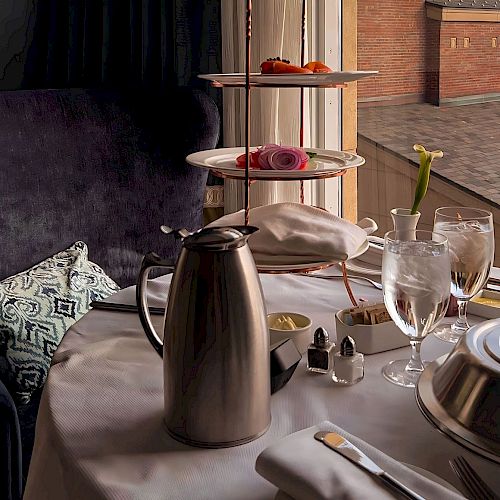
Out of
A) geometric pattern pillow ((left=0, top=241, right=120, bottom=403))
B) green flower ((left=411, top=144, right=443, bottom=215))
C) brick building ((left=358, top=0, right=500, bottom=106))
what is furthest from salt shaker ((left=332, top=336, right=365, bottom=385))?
brick building ((left=358, top=0, right=500, bottom=106))

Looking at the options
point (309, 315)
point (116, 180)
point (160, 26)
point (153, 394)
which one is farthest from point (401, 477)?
point (160, 26)

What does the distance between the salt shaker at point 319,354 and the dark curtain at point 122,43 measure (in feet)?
5.67

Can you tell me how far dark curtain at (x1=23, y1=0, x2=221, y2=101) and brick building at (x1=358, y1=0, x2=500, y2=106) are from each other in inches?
21.1

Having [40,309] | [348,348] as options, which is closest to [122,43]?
[40,309]

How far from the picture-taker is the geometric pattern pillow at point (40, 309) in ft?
5.49

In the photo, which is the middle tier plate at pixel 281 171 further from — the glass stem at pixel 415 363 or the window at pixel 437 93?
the window at pixel 437 93

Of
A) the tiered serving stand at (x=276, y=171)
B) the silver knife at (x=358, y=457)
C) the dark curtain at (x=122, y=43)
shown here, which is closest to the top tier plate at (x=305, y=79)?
the tiered serving stand at (x=276, y=171)

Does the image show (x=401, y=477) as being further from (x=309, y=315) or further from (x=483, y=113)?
(x=483, y=113)

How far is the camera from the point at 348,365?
3.07 ft

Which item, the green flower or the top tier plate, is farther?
the top tier plate

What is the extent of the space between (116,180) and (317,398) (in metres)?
1.29

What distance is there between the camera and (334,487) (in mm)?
633

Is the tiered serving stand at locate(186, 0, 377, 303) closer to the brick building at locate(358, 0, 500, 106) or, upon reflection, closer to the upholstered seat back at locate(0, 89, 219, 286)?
the upholstered seat back at locate(0, 89, 219, 286)

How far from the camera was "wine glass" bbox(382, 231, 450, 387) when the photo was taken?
865mm
